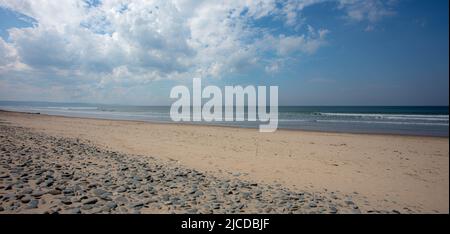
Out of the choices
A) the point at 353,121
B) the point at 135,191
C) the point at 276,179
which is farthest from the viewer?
the point at 353,121

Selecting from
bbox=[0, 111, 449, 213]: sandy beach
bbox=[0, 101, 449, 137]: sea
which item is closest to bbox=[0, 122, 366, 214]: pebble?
bbox=[0, 111, 449, 213]: sandy beach

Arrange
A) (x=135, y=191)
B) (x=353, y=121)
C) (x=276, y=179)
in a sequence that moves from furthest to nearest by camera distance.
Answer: (x=353, y=121) < (x=276, y=179) < (x=135, y=191)

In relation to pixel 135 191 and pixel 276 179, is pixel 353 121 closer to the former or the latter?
pixel 276 179

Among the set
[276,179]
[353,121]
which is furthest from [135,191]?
[353,121]

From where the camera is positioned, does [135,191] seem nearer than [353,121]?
Yes

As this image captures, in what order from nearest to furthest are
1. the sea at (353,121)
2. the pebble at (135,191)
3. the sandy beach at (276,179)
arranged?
the pebble at (135,191)
the sandy beach at (276,179)
the sea at (353,121)

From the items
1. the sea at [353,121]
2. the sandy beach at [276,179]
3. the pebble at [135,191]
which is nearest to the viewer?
the pebble at [135,191]

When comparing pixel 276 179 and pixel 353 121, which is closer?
pixel 276 179

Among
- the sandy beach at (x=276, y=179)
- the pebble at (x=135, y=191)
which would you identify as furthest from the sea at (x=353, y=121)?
the pebble at (x=135, y=191)

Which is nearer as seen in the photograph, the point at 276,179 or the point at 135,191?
the point at 135,191

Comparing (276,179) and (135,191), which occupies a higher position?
(135,191)

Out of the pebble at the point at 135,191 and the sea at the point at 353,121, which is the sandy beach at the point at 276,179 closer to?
the pebble at the point at 135,191
